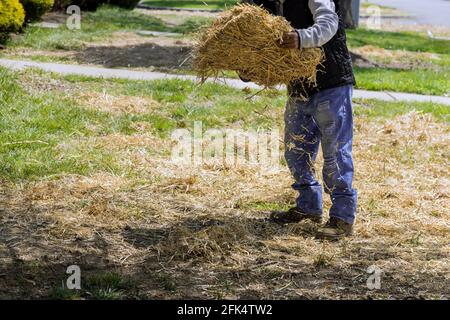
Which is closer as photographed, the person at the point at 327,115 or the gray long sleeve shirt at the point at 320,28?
the gray long sleeve shirt at the point at 320,28

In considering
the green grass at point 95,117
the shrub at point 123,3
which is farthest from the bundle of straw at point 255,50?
the shrub at point 123,3

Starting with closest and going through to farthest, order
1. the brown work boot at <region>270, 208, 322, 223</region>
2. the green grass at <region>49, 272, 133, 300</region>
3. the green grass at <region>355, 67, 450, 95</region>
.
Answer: the green grass at <region>49, 272, 133, 300</region>, the brown work boot at <region>270, 208, 322, 223</region>, the green grass at <region>355, 67, 450, 95</region>

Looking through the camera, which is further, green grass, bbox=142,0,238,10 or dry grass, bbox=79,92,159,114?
green grass, bbox=142,0,238,10

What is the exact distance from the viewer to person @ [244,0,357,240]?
583cm

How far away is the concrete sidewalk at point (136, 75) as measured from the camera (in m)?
11.1

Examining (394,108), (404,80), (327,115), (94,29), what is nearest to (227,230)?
(327,115)

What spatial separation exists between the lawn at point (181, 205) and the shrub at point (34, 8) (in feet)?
17.6

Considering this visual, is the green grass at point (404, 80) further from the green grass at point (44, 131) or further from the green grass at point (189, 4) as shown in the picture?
the green grass at point (189, 4)

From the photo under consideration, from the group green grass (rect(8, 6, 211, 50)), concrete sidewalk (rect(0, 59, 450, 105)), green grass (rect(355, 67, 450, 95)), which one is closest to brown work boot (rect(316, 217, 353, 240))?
green grass (rect(8, 6, 211, 50))

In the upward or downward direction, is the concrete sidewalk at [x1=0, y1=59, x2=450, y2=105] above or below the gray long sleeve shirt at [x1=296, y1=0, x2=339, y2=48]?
below

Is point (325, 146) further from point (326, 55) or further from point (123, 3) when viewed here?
point (123, 3)

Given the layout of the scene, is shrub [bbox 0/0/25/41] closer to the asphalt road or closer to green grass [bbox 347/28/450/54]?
green grass [bbox 347/28/450/54]

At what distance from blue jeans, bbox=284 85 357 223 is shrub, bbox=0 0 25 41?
27.1 ft

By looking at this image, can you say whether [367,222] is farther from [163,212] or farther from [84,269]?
[84,269]
